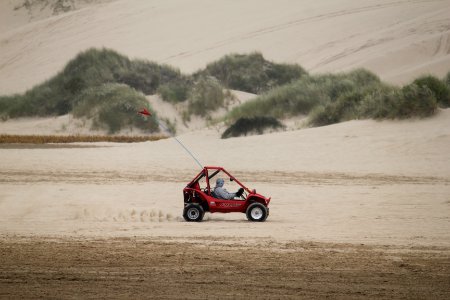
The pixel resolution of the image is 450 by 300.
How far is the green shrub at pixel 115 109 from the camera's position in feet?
109

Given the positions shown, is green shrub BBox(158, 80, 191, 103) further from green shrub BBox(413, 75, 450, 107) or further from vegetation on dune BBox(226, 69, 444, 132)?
green shrub BBox(413, 75, 450, 107)

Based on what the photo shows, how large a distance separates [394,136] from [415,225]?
932cm

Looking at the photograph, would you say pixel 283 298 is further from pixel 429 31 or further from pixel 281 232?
pixel 429 31

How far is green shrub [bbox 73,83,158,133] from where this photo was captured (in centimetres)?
3319

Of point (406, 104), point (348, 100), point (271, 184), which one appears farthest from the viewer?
point (348, 100)

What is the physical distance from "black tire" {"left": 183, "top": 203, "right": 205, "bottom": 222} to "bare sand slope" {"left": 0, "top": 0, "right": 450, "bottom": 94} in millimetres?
22566

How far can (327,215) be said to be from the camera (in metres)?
14.1

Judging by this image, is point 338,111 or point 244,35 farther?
point 244,35

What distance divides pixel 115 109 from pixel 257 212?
20608 millimetres

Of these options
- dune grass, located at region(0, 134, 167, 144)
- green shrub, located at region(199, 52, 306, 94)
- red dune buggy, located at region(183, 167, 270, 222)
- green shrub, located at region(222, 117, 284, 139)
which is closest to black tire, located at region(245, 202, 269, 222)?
red dune buggy, located at region(183, 167, 270, 222)

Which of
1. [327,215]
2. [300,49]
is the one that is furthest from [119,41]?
[327,215]

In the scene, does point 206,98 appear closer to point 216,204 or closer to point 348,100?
point 348,100

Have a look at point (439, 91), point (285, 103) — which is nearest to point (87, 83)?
point (285, 103)

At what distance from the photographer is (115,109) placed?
1316 inches
